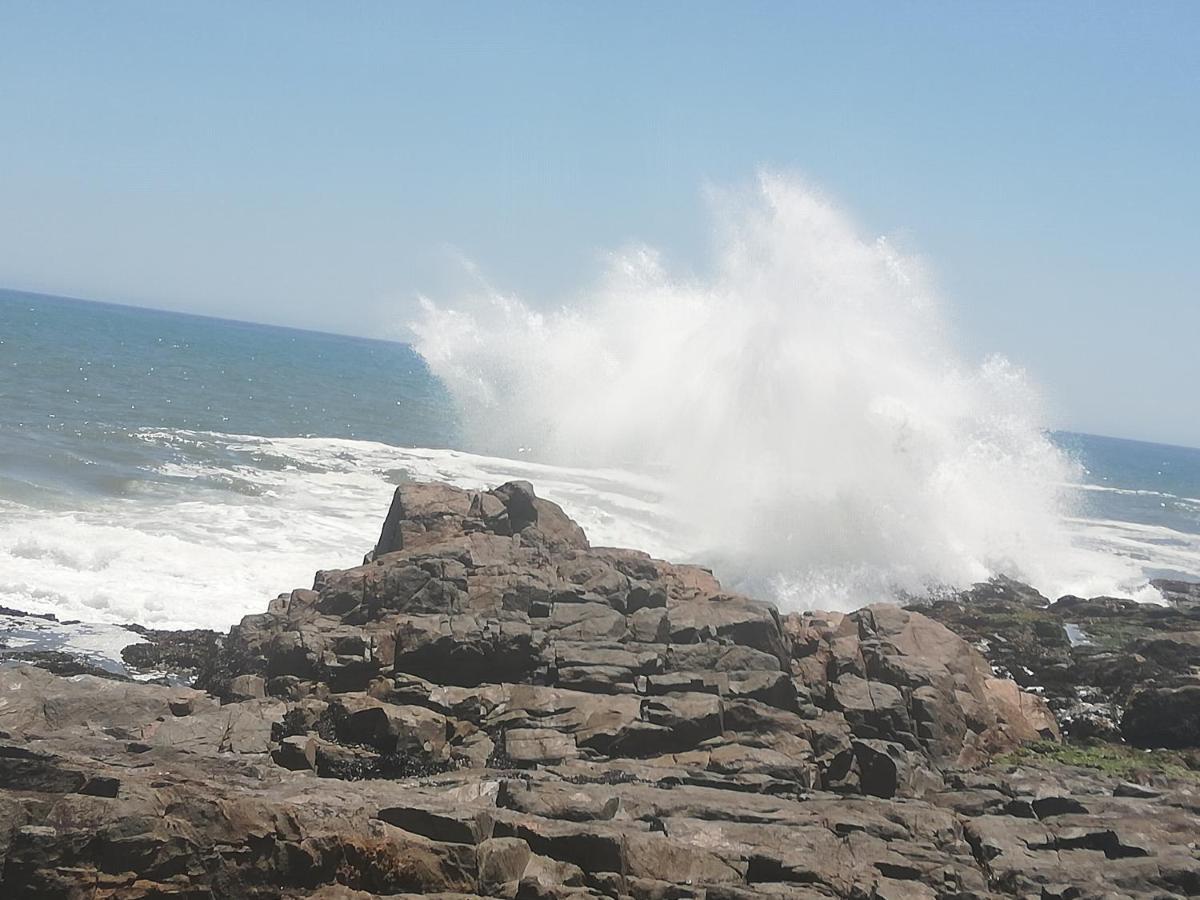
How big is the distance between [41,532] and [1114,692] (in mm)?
24074

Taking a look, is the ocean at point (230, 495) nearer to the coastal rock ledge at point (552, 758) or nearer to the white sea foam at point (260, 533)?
the white sea foam at point (260, 533)

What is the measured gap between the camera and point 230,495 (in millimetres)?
30938

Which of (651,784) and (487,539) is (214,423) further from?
(651,784)

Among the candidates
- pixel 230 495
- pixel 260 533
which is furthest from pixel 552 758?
pixel 230 495

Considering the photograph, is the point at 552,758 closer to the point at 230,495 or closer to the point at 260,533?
the point at 260,533

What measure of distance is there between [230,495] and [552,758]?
70.6ft

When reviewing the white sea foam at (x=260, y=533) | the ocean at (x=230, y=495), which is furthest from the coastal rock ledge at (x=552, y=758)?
the ocean at (x=230, y=495)

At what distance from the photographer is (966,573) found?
31.8 m

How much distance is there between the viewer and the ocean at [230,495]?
21.8 m

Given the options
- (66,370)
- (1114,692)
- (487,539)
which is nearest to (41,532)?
(487,539)

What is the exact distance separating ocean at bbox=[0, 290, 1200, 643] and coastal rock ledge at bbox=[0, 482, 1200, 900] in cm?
391

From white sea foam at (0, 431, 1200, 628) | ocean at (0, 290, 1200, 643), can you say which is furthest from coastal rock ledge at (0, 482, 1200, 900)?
ocean at (0, 290, 1200, 643)

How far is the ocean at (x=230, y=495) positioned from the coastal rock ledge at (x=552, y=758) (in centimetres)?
391

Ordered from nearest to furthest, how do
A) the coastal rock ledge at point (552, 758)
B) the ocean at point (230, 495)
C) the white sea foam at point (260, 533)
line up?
1. the coastal rock ledge at point (552, 758)
2. the white sea foam at point (260, 533)
3. the ocean at point (230, 495)
